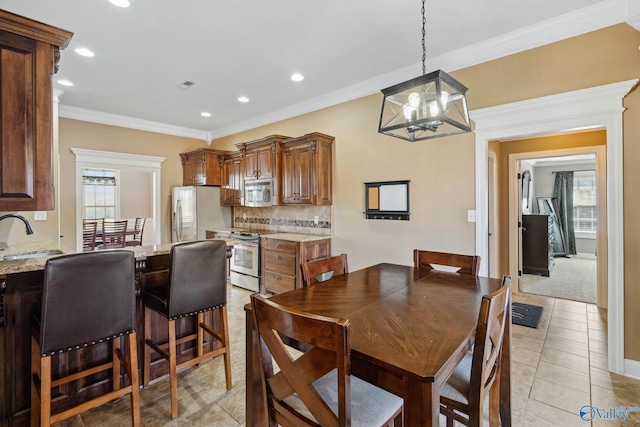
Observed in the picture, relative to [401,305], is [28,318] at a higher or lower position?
lower

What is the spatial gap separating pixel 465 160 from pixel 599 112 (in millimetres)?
1046

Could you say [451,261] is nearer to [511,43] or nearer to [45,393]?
[511,43]

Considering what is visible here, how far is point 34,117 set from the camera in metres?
1.67

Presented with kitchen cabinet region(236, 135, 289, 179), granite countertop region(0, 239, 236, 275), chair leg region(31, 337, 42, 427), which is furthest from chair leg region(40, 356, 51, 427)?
kitchen cabinet region(236, 135, 289, 179)

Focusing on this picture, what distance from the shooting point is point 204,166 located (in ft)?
18.1

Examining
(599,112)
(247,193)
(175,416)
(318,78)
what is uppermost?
(318,78)

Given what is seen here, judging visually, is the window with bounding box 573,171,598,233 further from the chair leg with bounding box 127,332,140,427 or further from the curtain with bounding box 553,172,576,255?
the chair leg with bounding box 127,332,140,427

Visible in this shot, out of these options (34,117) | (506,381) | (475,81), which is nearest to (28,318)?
(34,117)

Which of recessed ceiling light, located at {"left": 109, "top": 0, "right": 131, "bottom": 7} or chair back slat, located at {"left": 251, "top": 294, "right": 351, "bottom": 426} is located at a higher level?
recessed ceiling light, located at {"left": 109, "top": 0, "right": 131, "bottom": 7}

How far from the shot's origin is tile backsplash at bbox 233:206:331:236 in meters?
4.52

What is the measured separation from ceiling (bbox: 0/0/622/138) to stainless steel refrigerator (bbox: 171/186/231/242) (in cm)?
163

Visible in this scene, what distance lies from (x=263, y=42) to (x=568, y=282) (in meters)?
5.98

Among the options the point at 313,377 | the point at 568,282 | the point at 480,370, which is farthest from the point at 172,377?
the point at 568,282

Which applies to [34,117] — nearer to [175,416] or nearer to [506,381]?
[175,416]
